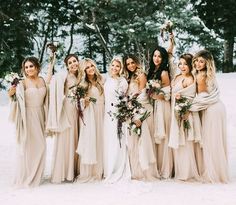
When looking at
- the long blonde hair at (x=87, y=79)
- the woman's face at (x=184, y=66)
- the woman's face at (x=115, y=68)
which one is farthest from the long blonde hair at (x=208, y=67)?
the long blonde hair at (x=87, y=79)

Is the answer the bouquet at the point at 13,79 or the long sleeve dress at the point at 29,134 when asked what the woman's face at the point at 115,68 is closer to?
the long sleeve dress at the point at 29,134

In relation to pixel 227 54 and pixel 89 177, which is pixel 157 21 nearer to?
pixel 227 54

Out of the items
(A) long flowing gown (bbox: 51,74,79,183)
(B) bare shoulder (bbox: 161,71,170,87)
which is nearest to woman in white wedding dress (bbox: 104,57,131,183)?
(A) long flowing gown (bbox: 51,74,79,183)

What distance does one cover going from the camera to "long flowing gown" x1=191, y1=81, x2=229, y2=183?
24.5 ft

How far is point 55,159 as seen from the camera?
25.3 feet

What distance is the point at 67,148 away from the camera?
7.77 m

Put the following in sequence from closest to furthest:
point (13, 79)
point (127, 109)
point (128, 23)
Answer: point (127, 109)
point (13, 79)
point (128, 23)

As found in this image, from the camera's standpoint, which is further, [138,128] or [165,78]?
[165,78]

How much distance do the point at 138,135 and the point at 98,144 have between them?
2.41ft

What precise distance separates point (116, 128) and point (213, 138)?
1569 mm

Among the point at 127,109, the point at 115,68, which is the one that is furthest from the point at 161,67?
the point at 127,109

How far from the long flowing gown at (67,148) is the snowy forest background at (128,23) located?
21.6 feet

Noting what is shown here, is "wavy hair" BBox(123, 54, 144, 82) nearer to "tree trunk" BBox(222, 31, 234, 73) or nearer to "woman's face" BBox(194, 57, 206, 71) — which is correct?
"woman's face" BBox(194, 57, 206, 71)

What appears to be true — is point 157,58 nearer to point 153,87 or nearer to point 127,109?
point 153,87
